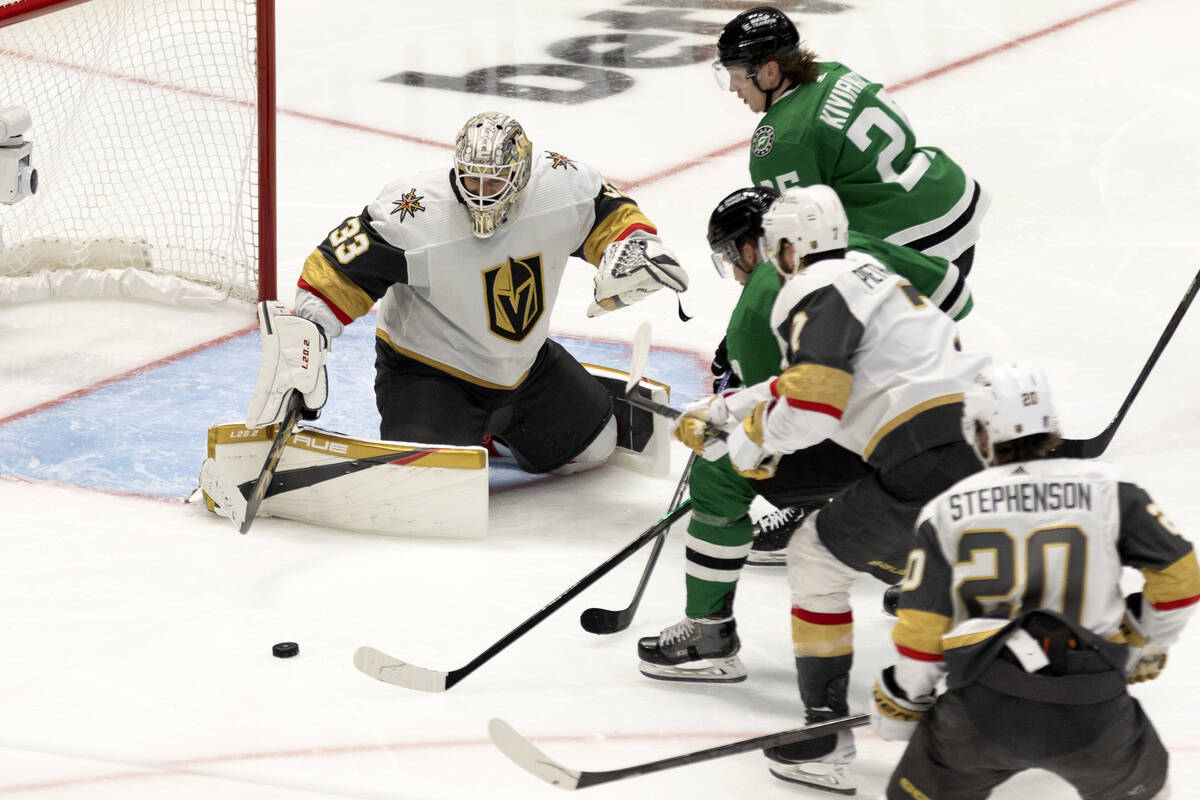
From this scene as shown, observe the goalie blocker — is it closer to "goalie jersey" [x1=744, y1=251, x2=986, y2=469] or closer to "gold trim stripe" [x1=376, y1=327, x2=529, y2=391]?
"gold trim stripe" [x1=376, y1=327, x2=529, y2=391]

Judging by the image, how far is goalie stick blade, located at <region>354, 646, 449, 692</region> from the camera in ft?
9.62

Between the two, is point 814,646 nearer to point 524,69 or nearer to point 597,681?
Result: point 597,681

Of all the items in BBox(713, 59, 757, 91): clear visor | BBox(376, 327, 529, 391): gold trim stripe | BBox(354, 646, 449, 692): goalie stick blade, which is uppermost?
BBox(713, 59, 757, 91): clear visor

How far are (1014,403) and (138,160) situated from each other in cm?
442

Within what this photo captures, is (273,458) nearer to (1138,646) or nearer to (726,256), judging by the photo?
(726,256)

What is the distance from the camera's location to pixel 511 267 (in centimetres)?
378

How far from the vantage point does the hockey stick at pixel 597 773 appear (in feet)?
8.20

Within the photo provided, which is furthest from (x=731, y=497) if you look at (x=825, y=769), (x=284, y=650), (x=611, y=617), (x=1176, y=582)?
(x=1176, y=582)

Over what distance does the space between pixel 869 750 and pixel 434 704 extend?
2.59 feet

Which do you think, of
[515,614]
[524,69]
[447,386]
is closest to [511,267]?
[447,386]

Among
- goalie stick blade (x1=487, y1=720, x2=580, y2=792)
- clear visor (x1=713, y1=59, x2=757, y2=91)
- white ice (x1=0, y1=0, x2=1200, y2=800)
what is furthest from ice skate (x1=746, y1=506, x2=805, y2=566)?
goalie stick blade (x1=487, y1=720, x2=580, y2=792)

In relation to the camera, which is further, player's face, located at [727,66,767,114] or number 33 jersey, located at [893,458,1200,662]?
player's face, located at [727,66,767,114]

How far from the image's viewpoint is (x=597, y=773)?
2.53 m

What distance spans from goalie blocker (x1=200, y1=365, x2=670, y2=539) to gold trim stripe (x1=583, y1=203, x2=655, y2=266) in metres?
0.60
